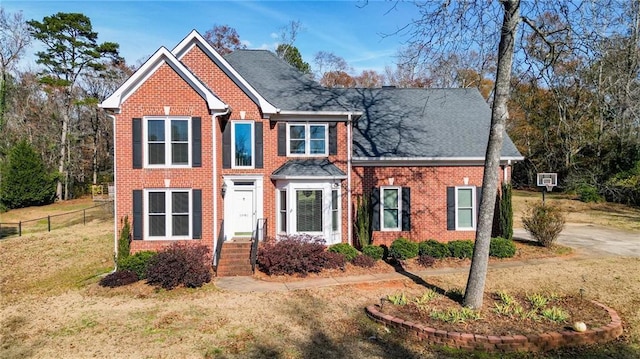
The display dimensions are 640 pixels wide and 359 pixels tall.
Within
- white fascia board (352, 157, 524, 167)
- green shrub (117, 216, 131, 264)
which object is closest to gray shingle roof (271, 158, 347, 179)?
white fascia board (352, 157, 524, 167)

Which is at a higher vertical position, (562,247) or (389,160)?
(389,160)

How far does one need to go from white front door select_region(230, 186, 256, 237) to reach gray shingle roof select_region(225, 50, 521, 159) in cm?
360

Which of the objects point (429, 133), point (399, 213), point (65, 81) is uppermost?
point (65, 81)

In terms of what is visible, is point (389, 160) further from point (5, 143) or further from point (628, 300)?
point (5, 143)

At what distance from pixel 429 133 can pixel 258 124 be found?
745cm

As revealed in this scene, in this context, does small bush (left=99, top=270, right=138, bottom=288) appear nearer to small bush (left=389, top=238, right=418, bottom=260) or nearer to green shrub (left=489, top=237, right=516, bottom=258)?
small bush (left=389, top=238, right=418, bottom=260)

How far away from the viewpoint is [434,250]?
13.6 metres

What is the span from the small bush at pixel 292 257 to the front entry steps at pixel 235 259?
50 cm

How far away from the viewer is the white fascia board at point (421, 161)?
1516 centimetres

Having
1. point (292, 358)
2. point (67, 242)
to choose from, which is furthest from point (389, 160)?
point (67, 242)

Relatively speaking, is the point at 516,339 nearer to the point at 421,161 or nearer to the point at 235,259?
the point at 235,259

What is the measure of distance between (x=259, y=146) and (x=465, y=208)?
8.62m

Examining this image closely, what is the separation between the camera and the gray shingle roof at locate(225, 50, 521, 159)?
15.5 meters

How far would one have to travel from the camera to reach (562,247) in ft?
50.1
